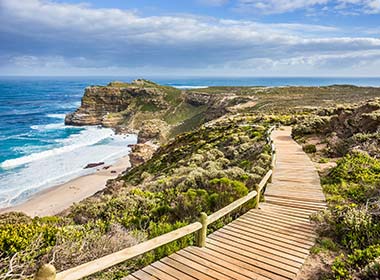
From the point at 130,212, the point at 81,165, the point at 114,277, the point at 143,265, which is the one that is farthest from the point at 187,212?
the point at 81,165

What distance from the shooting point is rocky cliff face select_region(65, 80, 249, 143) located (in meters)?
75.9

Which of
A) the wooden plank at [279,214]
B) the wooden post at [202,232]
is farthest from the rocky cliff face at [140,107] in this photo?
the wooden post at [202,232]

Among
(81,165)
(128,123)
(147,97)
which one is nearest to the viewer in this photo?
(81,165)

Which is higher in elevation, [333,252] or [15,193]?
[333,252]

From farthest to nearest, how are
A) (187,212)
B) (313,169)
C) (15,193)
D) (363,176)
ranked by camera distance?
1. (15,193)
2. (313,169)
3. (363,176)
4. (187,212)

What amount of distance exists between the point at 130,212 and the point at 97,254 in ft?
9.34

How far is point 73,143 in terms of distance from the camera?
5531 centimetres

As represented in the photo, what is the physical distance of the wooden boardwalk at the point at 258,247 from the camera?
5.12 meters

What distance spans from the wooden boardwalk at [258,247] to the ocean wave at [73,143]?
3997 centimetres

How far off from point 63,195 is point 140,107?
198ft

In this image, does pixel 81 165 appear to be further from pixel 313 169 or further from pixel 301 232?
pixel 301 232

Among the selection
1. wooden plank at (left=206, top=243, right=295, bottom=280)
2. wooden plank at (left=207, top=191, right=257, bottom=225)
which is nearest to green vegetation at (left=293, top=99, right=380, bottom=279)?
wooden plank at (left=206, top=243, right=295, bottom=280)

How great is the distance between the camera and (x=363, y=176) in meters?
9.74

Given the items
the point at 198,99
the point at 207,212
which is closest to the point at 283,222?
the point at 207,212
